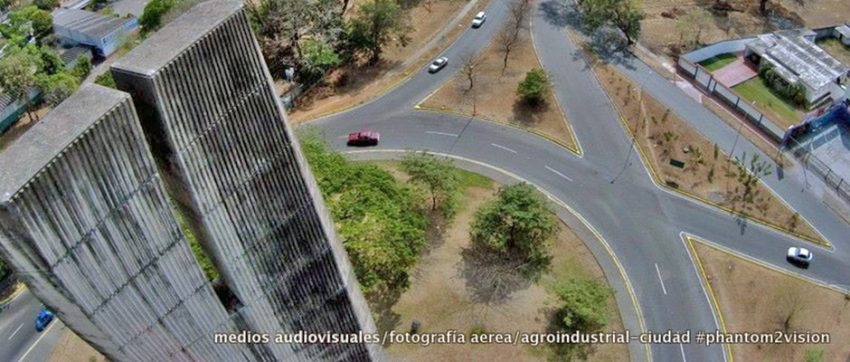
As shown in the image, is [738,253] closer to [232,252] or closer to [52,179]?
[232,252]

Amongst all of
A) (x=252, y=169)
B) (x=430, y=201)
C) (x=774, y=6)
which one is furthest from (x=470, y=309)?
(x=774, y=6)

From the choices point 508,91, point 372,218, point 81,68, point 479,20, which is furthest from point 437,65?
point 81,68

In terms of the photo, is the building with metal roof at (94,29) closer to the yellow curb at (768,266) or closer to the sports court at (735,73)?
the yellow curb at (768,266)

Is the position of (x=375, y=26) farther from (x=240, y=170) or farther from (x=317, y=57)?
(x=240, y=170)

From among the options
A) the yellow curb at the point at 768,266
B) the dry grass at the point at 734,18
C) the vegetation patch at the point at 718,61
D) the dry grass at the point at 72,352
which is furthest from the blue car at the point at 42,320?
the vegetation patch at the point at 718,61

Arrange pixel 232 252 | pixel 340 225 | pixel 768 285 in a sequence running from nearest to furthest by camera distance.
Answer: pixel 232 252, pixel 340 225, pixel 768 285

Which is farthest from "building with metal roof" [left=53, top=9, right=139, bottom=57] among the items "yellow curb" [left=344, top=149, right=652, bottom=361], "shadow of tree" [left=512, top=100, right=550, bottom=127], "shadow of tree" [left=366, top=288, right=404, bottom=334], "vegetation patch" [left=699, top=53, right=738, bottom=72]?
"vegetation patch" [left=699, top=53, right=738, bottom=72]
